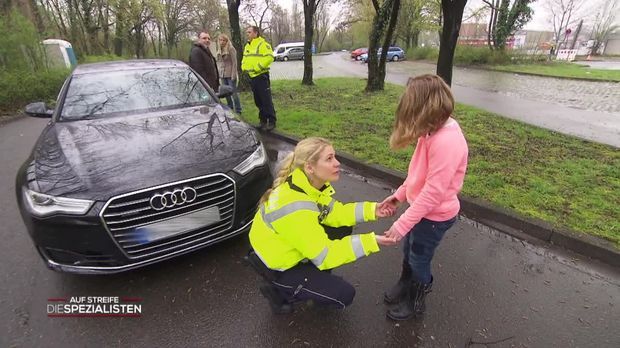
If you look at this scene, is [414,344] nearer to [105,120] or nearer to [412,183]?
[412,183]

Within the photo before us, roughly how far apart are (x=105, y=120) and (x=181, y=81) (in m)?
1.15

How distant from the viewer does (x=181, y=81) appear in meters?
4.24

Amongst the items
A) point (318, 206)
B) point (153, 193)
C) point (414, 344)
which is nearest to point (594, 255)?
point (414, 344)

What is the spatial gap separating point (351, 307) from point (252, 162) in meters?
1.38

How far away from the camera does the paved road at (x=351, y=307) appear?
7.14 ft

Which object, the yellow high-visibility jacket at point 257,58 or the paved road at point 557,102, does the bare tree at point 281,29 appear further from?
the yellow high-visibility jacket at point 257,58

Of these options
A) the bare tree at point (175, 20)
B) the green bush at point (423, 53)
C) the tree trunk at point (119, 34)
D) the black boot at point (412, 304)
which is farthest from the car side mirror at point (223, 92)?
the bare tree at point (175, 20)

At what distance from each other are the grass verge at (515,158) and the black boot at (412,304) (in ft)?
5.82

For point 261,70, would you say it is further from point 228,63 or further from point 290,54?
point 290,54

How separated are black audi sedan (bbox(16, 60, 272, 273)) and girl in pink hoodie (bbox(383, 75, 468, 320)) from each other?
1.31 metres

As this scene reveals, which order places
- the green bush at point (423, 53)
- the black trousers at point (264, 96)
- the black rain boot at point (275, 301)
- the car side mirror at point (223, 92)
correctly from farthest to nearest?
the green bush at point (423, 53)
the black trousers at point (264, 96)
the car side mirror at point (223, 92)
the black rain boot at point (275, 301)

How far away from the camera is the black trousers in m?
6.65

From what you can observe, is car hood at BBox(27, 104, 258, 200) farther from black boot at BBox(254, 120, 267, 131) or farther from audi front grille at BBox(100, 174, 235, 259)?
black boot at BBox(254, 120, 267, 131)

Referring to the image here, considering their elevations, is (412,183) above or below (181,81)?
below
